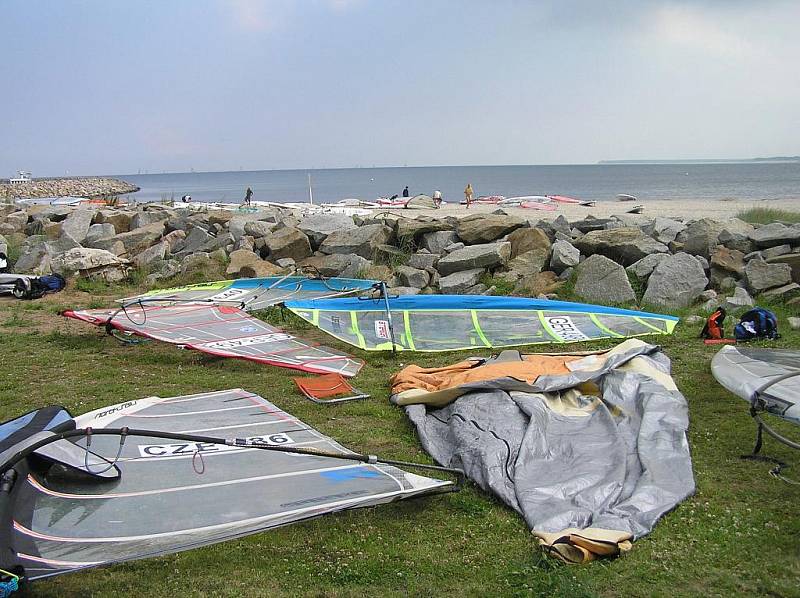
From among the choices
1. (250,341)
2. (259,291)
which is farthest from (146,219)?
(250,341)

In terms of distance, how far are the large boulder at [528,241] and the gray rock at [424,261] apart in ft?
4.44

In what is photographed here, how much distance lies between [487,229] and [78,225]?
1021 cm

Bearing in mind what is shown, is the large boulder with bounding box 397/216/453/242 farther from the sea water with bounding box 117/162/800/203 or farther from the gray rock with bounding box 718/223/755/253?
the sea water with bounding box 117/162/800/203

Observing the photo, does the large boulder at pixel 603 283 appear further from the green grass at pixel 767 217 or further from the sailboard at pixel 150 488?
the green grass at pixel 767 217

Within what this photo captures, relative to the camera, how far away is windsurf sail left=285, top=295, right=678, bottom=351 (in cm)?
830

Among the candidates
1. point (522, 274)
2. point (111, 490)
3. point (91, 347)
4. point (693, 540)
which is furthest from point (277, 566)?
point (522, 274)

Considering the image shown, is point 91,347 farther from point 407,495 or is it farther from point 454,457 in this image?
point 407,495

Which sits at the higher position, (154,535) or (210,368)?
(154,535)

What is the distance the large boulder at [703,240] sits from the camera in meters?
10.9

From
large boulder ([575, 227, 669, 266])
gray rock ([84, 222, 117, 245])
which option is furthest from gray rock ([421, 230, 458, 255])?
gray rock ([84, 222, 117, 245])

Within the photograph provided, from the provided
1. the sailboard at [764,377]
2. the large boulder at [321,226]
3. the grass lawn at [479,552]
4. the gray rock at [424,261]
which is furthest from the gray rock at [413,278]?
the sailboard at [764,377]

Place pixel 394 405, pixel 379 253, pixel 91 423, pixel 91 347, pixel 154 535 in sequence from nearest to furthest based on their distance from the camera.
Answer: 1. pixel 154 535
2. pixel 91 423
3. pixel 394 405
4. pixel 91 347
5. pixel 379 253

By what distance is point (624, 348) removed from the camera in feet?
Result: 22.3

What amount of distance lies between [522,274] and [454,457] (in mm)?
6475
